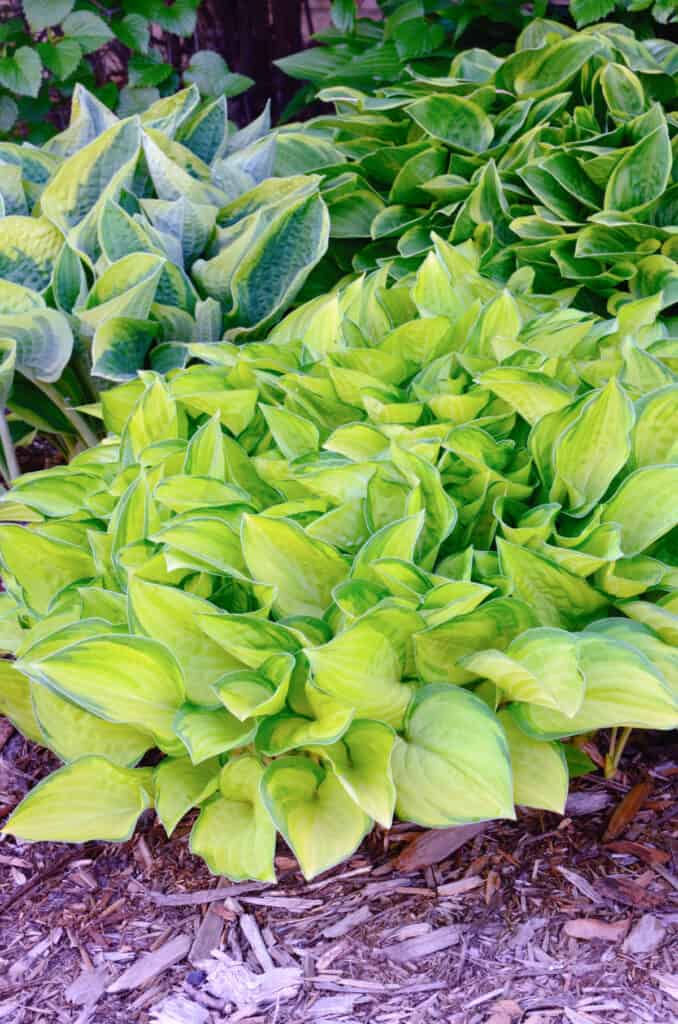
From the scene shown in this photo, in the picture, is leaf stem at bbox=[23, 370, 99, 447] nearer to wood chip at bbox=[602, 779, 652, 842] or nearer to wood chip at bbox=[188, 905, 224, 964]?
wood chip at bbox=[188, 905, 224, 964]

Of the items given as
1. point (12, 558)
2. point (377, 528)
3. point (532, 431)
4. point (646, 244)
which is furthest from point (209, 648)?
point (646, 244)

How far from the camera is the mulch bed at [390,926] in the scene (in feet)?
4.15

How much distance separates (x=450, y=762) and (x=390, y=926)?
35 cm

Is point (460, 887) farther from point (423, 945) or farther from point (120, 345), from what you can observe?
point (120, 345)

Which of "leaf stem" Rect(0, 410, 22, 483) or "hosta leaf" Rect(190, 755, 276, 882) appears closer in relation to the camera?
"hosta leaf" Rect(190, 755, 276, 882)

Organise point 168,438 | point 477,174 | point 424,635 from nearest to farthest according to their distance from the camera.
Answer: point 424,635, point 168,438, point 477,174

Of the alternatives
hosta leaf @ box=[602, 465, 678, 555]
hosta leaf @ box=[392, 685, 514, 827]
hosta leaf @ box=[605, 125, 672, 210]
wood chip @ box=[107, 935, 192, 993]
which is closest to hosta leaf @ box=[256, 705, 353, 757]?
hosta leaf @ box=[392, 685, 514, 827]

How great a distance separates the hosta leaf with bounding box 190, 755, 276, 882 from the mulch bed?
0.19m

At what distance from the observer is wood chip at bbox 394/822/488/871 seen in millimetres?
1446

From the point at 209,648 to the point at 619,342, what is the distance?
3.12ft

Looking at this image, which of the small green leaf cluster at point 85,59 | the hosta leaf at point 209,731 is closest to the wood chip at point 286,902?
the hosta leaf at point 209,731

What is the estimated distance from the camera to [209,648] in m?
1.32

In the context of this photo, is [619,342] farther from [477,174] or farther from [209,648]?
[209,648]

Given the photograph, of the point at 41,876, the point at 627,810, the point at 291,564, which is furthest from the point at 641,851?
the point at 41,876
